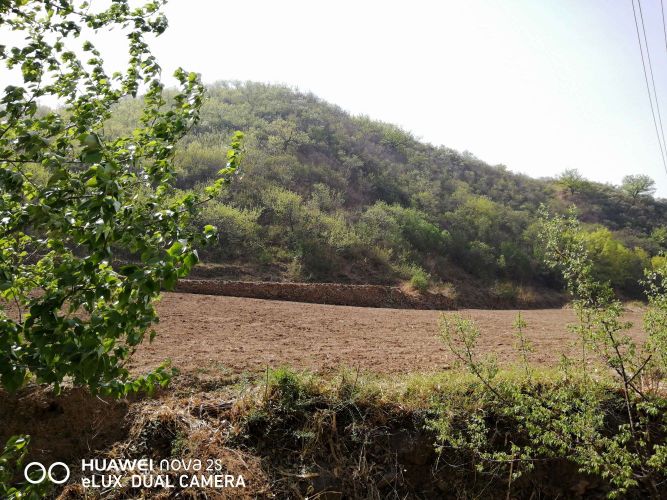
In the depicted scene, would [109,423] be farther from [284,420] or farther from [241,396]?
[284,420]

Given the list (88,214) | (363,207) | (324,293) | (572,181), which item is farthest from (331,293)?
(572,181)

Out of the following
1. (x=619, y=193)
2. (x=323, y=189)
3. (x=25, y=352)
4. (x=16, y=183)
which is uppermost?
(x=619, y=193)

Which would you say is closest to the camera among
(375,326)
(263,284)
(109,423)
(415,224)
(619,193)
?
(109,423)

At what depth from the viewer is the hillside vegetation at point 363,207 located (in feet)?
57.6

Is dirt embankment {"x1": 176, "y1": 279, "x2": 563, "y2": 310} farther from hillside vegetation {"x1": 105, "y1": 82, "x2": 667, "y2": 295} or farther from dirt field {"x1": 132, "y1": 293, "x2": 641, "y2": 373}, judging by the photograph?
hillside vegetation {"x1": 105, "y1": 82, "x2": 667, "y2": 295}

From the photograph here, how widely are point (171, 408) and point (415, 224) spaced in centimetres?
1862

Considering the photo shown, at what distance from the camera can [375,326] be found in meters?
10.2

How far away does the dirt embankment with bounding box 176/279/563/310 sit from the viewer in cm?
1256

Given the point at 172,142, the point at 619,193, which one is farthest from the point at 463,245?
the point at 619,193

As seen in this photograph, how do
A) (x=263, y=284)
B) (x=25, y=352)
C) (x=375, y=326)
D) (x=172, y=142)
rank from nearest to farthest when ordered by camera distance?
(x=25, y=352) → (x=172, y=142) → (x=375, y=326) → (x=263, y=284)

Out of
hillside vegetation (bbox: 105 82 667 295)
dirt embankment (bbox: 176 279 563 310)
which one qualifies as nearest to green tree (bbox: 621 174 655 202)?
hillside vegetation (bbox: 105 82 667 295)

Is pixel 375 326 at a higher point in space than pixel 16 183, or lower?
lower

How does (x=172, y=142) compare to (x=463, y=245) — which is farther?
(x=463, y=245)

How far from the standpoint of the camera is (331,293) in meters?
14.0
